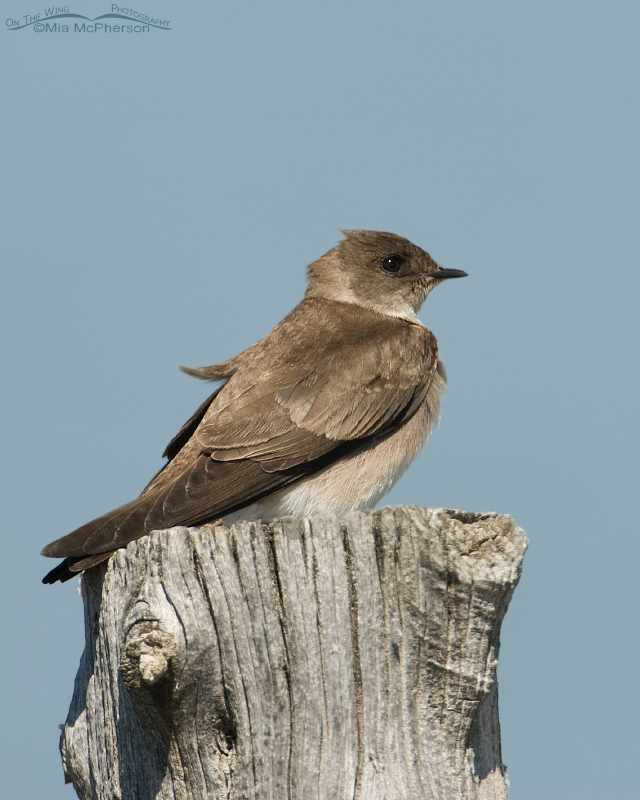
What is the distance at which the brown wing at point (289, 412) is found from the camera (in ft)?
19.0

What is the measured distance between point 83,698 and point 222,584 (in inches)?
52.1

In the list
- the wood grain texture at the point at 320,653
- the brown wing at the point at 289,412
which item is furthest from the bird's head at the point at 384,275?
A: the wood grain texture at the point at 320,653

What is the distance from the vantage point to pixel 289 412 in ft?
21.3

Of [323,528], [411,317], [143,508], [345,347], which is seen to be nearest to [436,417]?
[345,347]

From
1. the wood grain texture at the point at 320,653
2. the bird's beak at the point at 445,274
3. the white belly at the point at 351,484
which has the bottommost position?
the wood grain texture at the point at 320,653

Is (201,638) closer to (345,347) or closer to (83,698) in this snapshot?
(83,698)

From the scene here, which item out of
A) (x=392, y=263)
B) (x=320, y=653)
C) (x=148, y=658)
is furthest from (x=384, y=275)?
(x=148, y=658)

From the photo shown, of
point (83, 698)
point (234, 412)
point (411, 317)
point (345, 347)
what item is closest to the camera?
point (83, 698)

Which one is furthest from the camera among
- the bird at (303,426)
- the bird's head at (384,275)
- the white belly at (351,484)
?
the bird's head at (384,275)

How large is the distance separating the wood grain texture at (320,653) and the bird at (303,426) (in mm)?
1313

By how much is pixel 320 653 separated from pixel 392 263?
18.0ft

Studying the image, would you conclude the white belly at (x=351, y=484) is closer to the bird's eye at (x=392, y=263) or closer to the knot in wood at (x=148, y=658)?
the bird's eye at (x=392, y=263)

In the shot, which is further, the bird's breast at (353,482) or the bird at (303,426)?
the bird's breast at (353,482)

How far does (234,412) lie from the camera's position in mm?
6477
